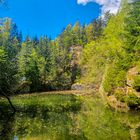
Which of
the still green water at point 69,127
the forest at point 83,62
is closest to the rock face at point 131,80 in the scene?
the forest at point 83,62

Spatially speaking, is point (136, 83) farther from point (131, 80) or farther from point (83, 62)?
point (83, 62)

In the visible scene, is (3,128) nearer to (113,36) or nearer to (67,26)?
(113,36)

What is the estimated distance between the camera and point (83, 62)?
129250 millimetres

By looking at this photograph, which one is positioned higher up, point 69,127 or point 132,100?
point 132,100

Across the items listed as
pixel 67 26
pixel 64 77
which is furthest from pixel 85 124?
pixel 67 26

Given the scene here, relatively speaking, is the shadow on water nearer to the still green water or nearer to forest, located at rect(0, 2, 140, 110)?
the still green water

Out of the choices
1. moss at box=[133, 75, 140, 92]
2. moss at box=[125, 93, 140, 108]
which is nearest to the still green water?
moss at box=[125, 93, 140, 108]

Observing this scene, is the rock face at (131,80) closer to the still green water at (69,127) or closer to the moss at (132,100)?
the moss at (132,100)

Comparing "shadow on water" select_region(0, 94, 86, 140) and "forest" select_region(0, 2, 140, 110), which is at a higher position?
"forest" select_region(0, 2, 140, 110)

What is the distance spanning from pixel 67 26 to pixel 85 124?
139062 millimetres

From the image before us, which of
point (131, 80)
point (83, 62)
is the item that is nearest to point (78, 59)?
point (83, 62)

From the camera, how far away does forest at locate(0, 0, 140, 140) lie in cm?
5275

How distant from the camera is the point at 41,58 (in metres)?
121

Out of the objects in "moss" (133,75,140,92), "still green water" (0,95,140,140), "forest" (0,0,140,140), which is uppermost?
"forest" (0,0,140,140)
